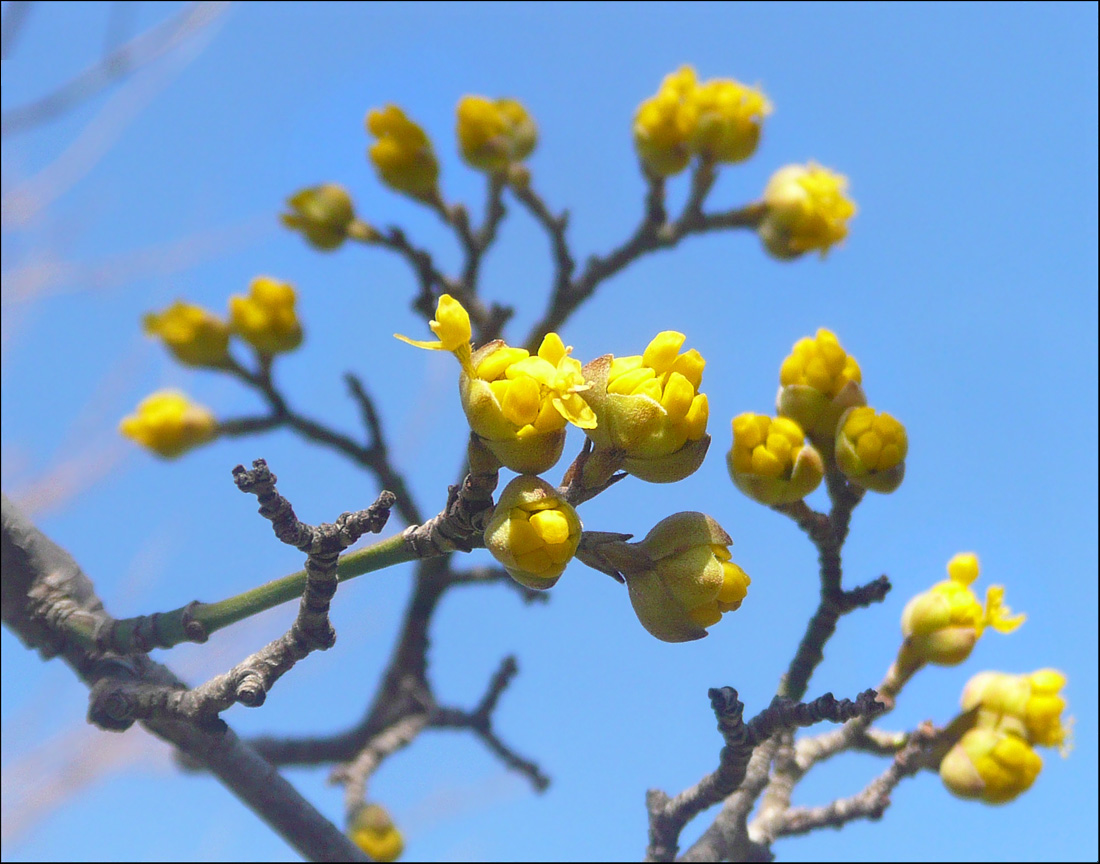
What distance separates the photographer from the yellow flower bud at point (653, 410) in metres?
1.43

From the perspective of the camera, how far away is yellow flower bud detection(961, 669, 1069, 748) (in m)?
2.47

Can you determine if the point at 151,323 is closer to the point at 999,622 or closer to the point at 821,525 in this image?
the point at 821,525

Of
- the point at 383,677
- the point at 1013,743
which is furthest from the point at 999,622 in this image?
the point at 383,677

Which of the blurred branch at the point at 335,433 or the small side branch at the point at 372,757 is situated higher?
the blurred branch at the point at 335,433

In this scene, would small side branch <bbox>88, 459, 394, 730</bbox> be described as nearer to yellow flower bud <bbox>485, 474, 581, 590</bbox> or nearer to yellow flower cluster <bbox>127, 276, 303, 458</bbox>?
yellow flower bud <bbox>485, 474, 581, 590</bbox>

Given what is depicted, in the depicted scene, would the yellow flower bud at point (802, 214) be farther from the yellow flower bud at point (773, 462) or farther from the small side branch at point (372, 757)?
the small side branch at point (372, 757)

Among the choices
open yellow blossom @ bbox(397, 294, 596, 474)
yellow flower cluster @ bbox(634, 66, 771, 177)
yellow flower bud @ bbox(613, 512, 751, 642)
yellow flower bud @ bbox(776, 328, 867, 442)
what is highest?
yellow flower cluster @ bbox(634, 66, 771, 177)

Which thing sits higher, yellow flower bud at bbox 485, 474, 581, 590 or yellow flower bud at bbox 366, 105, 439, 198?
yellow flower bud at bbox 366, 105, 439, 198

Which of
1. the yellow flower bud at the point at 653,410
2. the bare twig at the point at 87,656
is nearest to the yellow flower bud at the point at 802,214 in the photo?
the yellow flower bud at the point at 653,410

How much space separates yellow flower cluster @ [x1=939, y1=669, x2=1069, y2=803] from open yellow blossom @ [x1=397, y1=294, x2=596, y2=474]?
1.66 meters

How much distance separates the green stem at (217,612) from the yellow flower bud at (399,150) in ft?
7.79

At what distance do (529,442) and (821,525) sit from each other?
994 mm

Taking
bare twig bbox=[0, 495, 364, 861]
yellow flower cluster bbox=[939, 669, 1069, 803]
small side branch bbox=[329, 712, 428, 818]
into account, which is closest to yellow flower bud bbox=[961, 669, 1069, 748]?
yellow flower cluster bbox=[939, 669, 1069, 803]

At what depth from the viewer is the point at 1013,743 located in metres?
2.43
